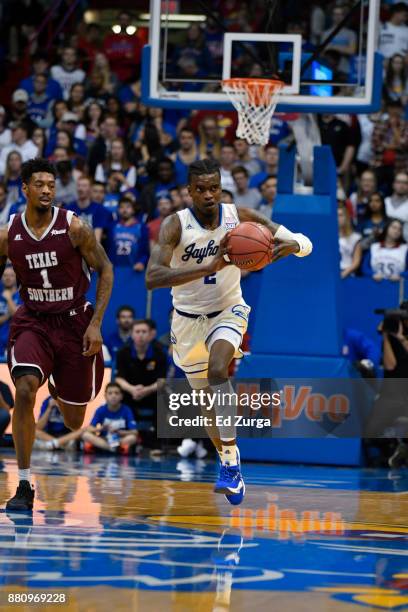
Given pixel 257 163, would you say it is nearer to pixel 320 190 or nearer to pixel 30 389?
pixel 320 190

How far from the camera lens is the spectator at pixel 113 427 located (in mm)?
11695

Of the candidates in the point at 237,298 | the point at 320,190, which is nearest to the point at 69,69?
the point at 320,190

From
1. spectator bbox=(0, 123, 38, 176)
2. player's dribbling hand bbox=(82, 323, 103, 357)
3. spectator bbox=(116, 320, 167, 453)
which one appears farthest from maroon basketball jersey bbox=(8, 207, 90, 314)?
spectator bbox=(0, 123, 38, 176)

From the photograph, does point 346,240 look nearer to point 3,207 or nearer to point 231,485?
point 3,207

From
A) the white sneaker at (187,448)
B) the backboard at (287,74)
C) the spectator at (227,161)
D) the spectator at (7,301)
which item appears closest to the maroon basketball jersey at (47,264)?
the backboard at (287,74)

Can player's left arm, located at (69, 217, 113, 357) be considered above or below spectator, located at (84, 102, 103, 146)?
below

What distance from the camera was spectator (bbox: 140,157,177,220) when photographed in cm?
1419

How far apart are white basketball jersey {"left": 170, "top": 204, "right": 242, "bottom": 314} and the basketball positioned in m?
0.49

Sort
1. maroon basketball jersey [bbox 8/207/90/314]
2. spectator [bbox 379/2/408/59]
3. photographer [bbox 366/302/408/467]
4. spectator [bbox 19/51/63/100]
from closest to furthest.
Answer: maroon basketball jersey [bbox 8/207/90/314]
photographer [bbox 366/302/408/467]
spectator [bbox 379/2/408/59]
spectator [bbox 19/51/63/100]

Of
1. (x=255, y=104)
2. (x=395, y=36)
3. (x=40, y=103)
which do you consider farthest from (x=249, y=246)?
(x=40, y=103)

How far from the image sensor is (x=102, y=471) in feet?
32.4

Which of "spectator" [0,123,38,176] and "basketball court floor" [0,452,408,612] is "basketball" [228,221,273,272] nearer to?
"basketball court floor" [0,452,408,612]

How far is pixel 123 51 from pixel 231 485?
42.4 ft

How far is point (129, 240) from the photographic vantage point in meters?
13.6
